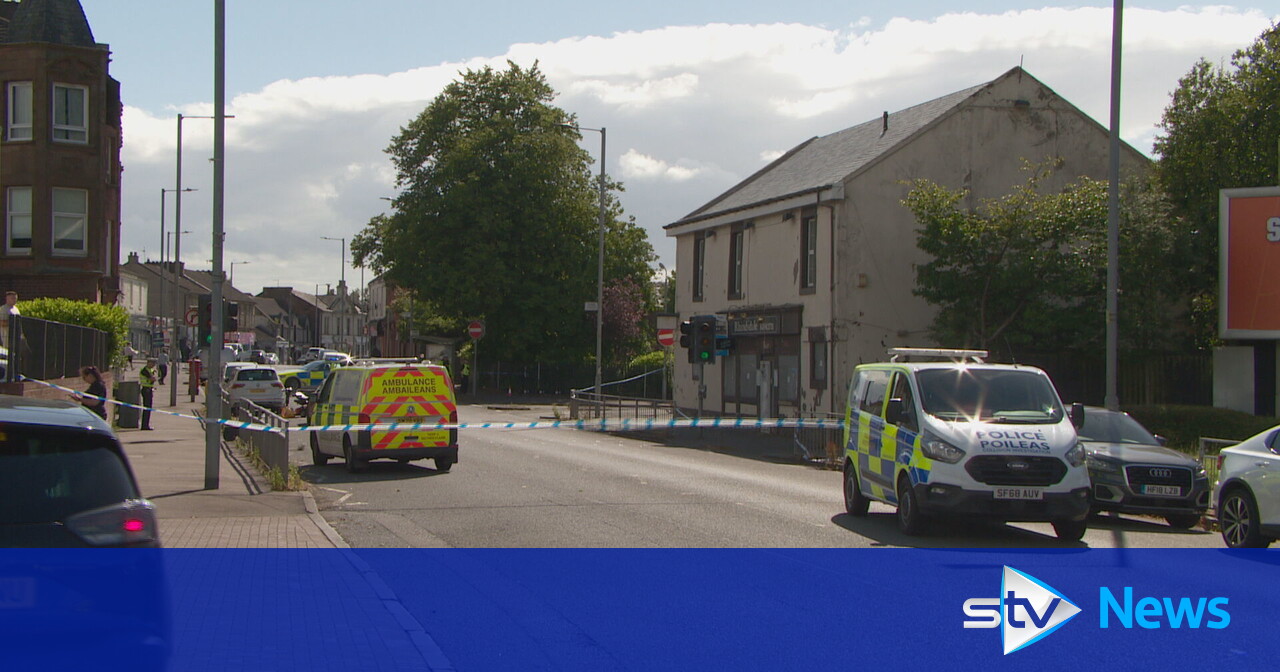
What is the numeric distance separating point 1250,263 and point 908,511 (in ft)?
43.6

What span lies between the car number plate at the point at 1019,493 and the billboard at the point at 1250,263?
41.7 feet

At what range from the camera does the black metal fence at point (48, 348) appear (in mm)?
19250

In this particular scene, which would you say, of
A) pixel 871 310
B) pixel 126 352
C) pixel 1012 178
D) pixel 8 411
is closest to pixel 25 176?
pixel 126 352

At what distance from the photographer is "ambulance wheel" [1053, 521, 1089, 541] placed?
12.4 metres

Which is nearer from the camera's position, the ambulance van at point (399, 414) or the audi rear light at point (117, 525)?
the audi rear light at point (117, 525)

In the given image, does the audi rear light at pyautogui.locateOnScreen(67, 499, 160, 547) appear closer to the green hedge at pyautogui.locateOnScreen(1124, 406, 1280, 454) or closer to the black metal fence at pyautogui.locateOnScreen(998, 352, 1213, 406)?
the green hedge at pyautogui.locateOnScreen(1124, 406, 1280, 454)

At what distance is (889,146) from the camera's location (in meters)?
33.0

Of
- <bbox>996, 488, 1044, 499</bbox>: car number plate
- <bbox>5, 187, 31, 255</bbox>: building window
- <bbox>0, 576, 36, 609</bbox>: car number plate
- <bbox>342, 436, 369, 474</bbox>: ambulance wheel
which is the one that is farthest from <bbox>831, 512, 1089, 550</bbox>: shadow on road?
<bbox>5, 187, 31, 255</bbox>: building window

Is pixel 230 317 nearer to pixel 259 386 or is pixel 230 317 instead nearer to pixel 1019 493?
pixel 1019 493

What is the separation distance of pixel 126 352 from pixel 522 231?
20569 millimetres

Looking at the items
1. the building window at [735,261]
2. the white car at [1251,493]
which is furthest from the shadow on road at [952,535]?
the building window at [735,261]

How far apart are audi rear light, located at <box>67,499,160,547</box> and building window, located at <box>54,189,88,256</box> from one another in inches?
1273

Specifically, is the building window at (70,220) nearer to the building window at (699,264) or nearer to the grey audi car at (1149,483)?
the building window at (699,264)

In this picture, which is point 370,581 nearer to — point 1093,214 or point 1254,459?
point 1254,459
